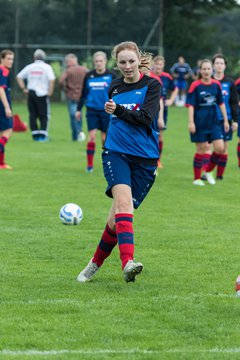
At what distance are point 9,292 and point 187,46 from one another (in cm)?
4340

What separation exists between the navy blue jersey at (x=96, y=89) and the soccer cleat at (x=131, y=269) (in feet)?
31.2

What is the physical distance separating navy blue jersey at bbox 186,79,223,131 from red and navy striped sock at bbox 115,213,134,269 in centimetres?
775

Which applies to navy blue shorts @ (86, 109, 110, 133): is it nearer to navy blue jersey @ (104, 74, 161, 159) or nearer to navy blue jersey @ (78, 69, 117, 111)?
navy blue jersey @ (78, 69, 117, 111)

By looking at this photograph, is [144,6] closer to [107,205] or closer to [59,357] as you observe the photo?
[107,205]

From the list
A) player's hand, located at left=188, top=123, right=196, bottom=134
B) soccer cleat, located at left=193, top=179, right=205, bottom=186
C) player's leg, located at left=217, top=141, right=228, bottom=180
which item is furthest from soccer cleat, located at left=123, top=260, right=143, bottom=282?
player's leg, located at left=217, top=141, right=228, bottom=180

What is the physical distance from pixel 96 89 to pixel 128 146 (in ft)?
29.9

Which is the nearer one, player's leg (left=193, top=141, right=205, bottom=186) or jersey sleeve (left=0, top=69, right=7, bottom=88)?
player's leg (left=193, top=141, right=205, bottom=186)

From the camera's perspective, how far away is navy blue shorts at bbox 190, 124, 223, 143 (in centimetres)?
1499

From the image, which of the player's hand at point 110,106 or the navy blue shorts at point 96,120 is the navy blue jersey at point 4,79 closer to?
the navy blue shorts at point 96,120

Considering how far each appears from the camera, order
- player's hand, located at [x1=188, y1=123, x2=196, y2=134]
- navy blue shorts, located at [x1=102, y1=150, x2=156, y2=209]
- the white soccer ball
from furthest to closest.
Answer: player's hand, located at [x1=188, y1=123, x2=196, y2=134] → the white soccer ball → navy blue shorts, located at [x1=102, y1=150, x2=156, y2=209]

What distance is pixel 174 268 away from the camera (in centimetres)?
830

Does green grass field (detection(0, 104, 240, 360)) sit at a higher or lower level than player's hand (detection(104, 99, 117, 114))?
lower

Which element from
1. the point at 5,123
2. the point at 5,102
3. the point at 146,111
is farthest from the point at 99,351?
the point at 5,123

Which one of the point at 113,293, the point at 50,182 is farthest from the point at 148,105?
the point at 50,182
